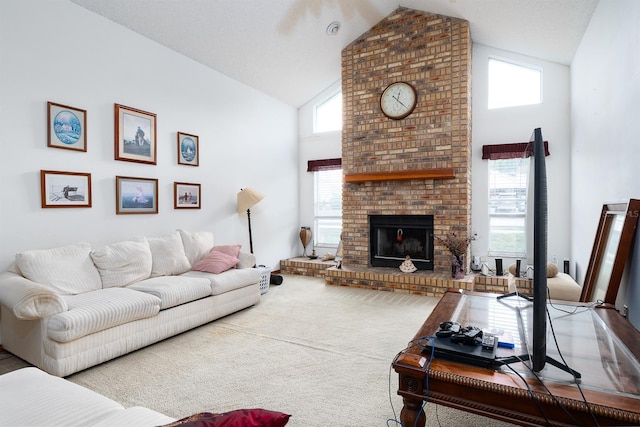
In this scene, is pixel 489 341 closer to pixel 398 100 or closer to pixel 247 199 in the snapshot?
pixel 247 199

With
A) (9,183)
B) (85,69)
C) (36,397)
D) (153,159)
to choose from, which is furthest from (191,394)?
(85,69)

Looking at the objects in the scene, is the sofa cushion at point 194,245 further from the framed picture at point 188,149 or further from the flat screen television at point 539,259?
the flat screen television at point 539,259

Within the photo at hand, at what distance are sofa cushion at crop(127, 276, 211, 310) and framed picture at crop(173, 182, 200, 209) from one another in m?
1.16

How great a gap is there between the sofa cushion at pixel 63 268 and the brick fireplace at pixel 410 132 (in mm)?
3445

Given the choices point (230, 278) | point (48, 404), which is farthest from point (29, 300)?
point (230, 278)

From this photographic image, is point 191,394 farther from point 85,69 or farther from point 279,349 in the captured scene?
point 85,69

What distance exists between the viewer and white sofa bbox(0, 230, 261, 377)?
235 cm

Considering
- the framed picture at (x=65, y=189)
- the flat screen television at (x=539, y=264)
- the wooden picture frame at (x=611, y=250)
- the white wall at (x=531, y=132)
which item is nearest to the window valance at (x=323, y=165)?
the white wall at (x=531, y=132)

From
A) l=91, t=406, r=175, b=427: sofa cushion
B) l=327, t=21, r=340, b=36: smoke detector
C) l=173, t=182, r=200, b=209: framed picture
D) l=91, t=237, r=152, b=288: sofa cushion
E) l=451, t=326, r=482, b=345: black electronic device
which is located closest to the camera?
l=91, t=406, r=175, b=427: sofa cushion

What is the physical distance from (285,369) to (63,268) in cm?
206

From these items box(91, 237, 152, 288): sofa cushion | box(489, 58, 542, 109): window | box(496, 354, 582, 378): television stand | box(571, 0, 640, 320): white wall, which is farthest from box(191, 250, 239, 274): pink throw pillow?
box(489, 58, 542, 109): window

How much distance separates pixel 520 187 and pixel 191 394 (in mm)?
4880

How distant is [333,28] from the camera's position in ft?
15.9

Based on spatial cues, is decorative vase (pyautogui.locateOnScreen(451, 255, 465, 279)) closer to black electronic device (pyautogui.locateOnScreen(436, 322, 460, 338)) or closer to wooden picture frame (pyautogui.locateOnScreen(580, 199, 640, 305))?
wooden picture frame (pyautogui.locateOnScreen(580, 199, 640, 305))
